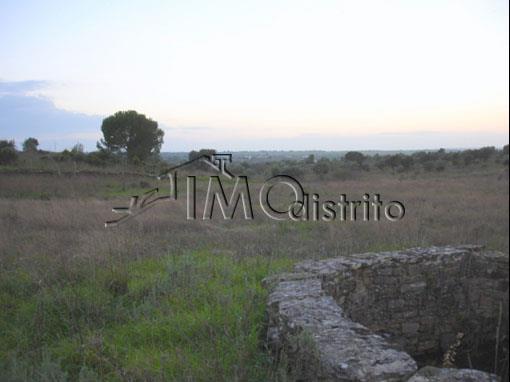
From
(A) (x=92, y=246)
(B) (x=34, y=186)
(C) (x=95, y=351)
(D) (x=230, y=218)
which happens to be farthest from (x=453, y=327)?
(B) (x=34, y=186)

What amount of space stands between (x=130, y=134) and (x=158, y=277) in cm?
2753

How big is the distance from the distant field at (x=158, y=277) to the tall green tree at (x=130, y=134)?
811 inches

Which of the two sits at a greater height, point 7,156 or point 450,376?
point 7,156

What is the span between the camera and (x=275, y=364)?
12.5ft

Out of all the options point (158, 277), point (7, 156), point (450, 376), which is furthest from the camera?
point (7, 156)

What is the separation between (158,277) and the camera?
6164 millimetres

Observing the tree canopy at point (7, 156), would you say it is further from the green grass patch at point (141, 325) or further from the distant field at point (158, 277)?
the green grass patch at point (141, 325)

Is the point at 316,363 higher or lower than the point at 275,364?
higher

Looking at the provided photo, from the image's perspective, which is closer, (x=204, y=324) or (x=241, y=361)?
(x=241, y=361)

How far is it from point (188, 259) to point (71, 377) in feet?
9.59

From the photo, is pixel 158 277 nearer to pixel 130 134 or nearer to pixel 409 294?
pixel 409 294

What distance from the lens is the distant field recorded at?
159 inches

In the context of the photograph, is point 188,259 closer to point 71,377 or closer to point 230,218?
point 71,377

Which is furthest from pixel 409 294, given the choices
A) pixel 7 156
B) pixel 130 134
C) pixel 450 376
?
pixel 130 134
